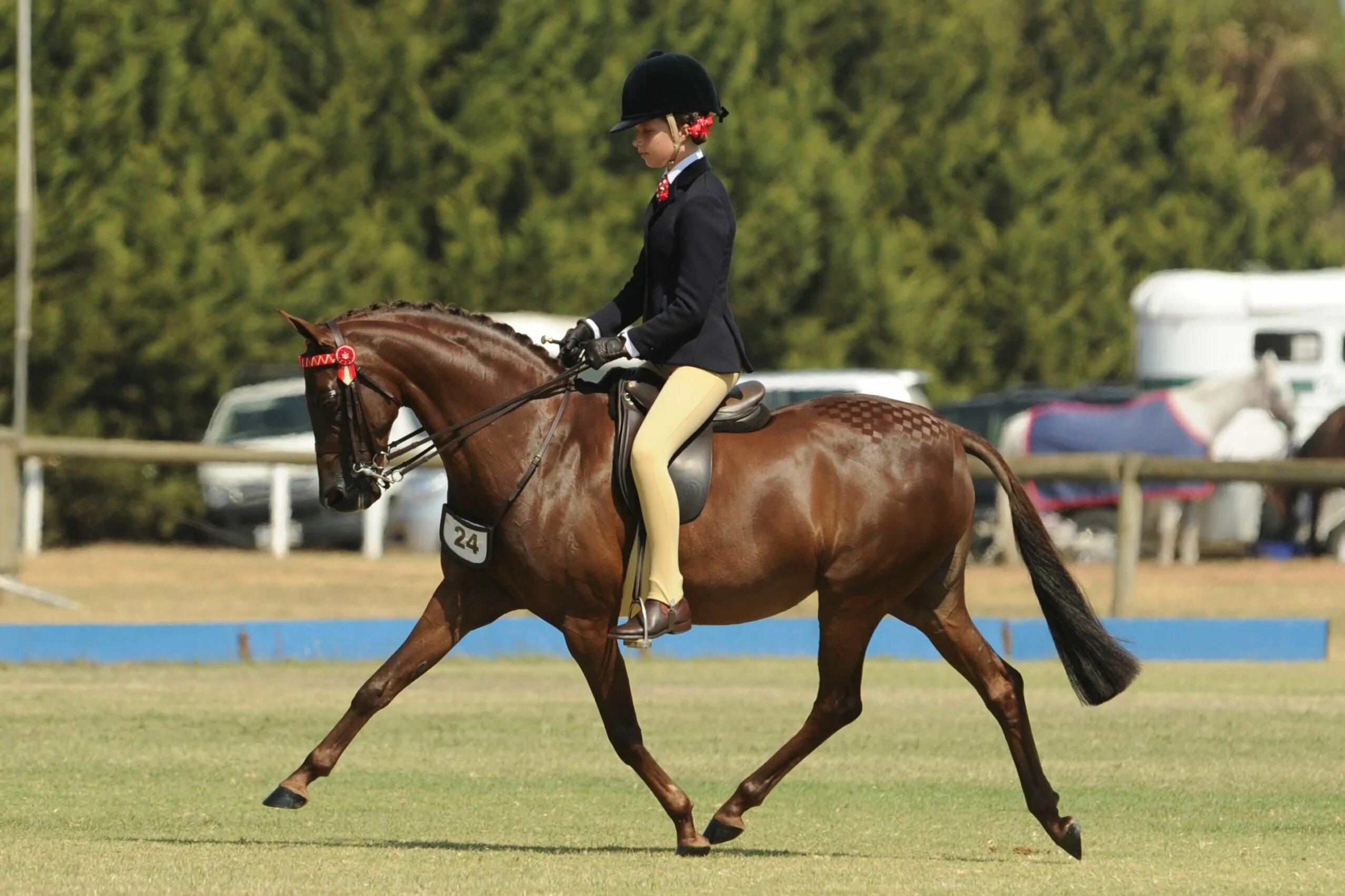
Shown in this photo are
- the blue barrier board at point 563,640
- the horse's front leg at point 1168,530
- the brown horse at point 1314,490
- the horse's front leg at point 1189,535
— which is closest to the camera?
the blue barrier board at point 563,640

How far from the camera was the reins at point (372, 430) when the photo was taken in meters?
7.23

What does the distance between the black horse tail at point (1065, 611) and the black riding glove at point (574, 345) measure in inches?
57.0

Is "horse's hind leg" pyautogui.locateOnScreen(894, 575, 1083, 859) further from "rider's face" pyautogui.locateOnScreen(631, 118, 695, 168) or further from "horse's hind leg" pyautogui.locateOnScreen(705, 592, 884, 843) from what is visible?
"rider's face" pyautogui.locateOnScreen(631, 118, 695, 168)

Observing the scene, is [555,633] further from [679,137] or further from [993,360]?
[993,360]

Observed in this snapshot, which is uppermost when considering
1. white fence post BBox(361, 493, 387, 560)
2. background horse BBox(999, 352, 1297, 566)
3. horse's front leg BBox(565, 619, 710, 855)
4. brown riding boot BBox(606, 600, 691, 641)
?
brown riding boot BBox(606, 600, 691, 641)

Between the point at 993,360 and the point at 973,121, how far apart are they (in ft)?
12.4

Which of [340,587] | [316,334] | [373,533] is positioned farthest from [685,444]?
[373,533]

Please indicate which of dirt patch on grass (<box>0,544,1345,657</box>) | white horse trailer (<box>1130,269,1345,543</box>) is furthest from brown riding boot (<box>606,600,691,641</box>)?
white horse trailer (<box>1130,269,1345,543</box>)

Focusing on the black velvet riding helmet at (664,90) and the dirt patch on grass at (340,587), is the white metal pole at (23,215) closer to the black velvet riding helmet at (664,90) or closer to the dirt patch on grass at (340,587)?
the dirt patch on grass at (340,587)

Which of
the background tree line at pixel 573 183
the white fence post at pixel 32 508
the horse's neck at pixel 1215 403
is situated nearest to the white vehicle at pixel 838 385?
the horse's neck at pixel 1215 403

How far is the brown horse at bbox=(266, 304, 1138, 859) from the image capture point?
7273mm

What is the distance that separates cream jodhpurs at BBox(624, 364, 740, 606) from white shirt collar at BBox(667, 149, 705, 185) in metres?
0.61

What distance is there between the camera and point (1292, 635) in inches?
559

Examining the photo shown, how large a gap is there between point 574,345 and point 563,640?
707 cm
